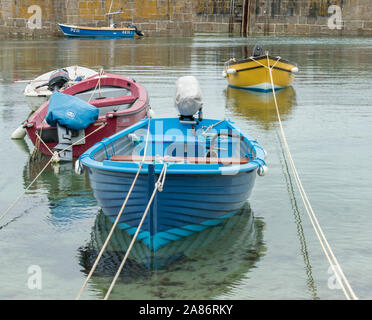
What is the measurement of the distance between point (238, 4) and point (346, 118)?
3816cm

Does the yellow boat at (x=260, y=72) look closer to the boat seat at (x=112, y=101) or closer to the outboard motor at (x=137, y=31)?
the boat seat at (x=112, y=101)

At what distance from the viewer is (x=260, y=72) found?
59.6 feet

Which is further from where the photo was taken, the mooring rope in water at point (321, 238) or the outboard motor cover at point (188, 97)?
the outboard motor cover at point (188, 97)

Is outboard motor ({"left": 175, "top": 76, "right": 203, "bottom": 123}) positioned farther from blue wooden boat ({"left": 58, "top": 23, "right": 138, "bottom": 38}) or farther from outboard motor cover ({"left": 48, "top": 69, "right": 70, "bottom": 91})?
blue wooden boat ({"left": 58, "top": 23, "right": 138, "bottom": 38})

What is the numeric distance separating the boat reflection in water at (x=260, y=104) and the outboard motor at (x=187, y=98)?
426cm

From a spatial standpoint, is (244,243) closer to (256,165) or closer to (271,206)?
(256,165)

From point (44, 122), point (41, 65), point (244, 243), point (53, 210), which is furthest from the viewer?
point (41, 65)

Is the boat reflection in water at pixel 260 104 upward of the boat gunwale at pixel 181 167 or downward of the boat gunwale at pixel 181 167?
downward

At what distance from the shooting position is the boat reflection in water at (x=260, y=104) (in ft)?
46.9

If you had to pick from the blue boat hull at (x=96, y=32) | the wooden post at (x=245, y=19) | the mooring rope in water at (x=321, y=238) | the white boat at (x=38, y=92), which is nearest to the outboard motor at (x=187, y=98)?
the mooring rope in water at (x=321, y=238)

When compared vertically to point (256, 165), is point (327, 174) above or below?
below

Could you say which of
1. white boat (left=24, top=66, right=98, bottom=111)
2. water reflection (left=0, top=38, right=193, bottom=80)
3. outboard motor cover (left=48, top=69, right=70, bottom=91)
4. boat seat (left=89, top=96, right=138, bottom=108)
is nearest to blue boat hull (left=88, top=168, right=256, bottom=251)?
boat seat (left=89, top=96, right=138, bottom=108)

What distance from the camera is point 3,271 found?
239 inches
